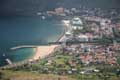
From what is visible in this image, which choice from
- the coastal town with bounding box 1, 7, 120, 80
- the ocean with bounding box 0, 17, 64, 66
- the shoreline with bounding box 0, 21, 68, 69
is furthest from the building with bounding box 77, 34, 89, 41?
the shoreline with bounding box 0, 21, 68, 69

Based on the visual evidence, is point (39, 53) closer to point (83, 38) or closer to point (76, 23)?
point (83, 38)

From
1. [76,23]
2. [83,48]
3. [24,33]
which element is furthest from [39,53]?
[76,23]

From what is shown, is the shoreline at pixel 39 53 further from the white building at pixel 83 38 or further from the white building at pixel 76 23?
the white building at pixel 76 23

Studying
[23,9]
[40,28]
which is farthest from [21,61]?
[23,9]

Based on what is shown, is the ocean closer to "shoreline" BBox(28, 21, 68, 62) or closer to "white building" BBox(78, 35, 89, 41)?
"shoreline" BBox(28, 21, 68, 62)

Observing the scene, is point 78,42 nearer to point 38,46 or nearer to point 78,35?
point 78,35

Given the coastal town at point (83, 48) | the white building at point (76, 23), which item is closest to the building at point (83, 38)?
the coastal town at point (83, 48)
